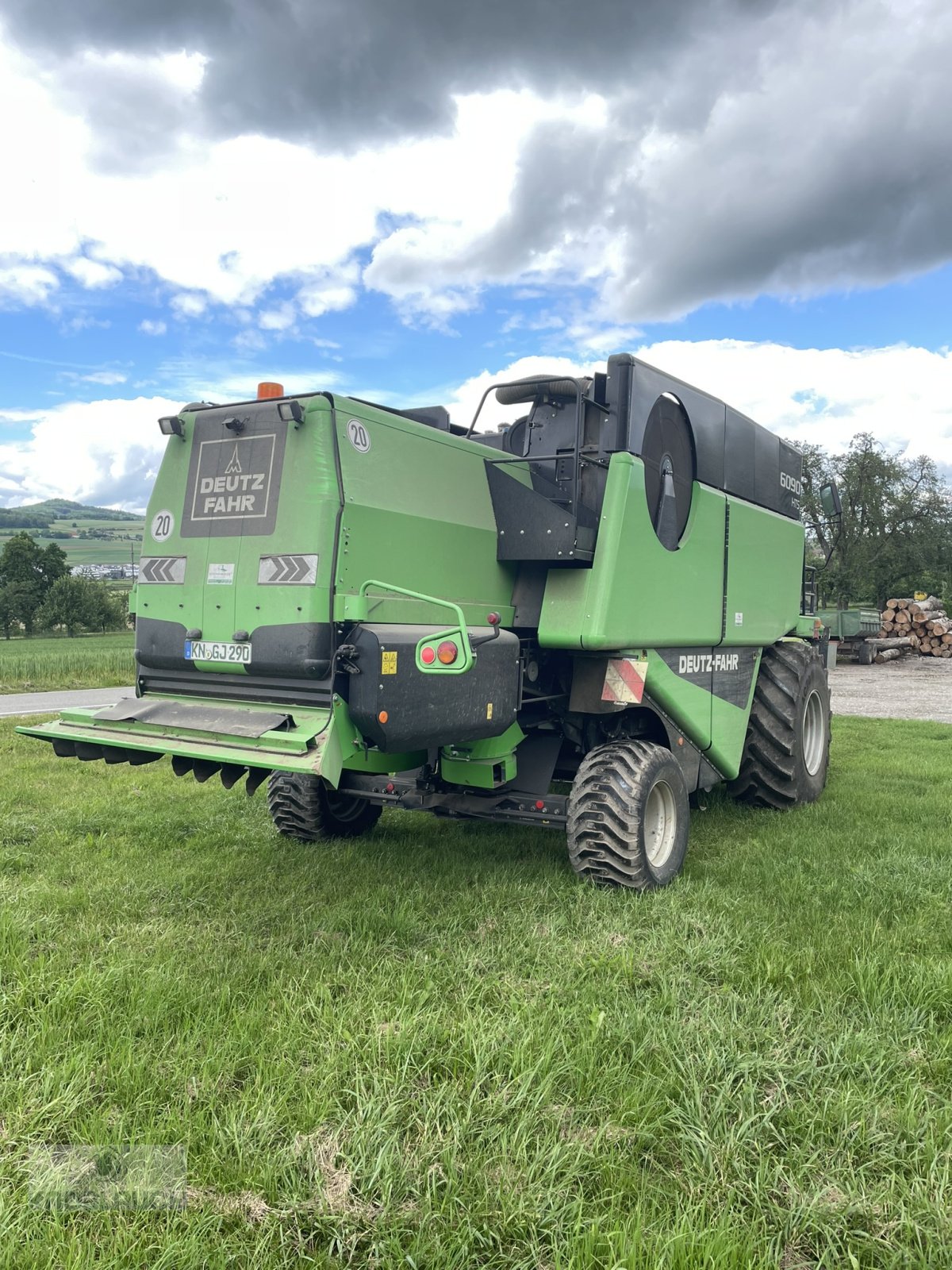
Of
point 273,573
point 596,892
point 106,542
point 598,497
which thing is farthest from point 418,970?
point 106,542

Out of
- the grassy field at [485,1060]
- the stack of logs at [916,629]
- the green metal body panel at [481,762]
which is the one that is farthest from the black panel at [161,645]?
the stack of logs at [916,629]

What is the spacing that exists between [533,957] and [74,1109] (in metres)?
1.82

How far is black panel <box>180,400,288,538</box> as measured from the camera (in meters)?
4.25

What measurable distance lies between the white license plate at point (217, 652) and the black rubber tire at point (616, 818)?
5.97 feet

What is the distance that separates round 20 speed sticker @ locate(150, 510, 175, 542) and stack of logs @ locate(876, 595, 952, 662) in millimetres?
24824

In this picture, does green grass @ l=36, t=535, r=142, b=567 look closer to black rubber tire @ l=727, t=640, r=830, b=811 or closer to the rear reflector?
black rubber tire @ l=727, t=640, r=830, b=811

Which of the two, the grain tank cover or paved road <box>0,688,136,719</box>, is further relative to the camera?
paved road <box>0,688,136,719</box>

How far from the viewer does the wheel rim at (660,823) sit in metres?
5.02

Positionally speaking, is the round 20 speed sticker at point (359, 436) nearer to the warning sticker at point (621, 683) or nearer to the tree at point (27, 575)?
the warning sticker at point (621, 683)

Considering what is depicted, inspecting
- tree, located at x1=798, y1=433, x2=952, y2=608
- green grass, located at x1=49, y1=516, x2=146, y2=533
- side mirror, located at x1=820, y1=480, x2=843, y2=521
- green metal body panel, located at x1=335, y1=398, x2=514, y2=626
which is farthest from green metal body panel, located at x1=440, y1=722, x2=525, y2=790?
green grass, located at x1=49, y1=516, x2=146, y2=533

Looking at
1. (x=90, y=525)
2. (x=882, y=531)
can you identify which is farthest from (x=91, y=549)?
(x=882, y=531)

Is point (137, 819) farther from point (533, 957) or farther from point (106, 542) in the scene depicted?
point (106, 542)

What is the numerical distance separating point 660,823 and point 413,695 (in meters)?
2.06

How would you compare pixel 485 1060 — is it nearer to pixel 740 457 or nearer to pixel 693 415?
pixel 693 415
